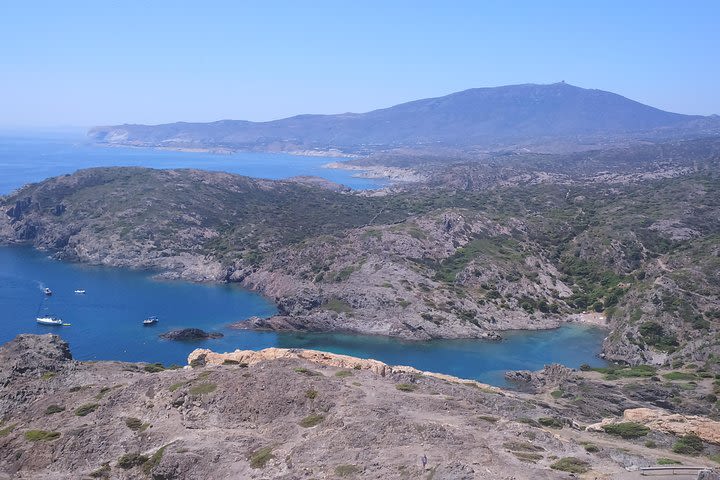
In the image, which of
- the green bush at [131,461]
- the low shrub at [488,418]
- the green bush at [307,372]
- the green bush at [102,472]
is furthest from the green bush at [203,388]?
the low shrub at [488,418]

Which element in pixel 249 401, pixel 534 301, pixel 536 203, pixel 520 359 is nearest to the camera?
pixel 249 401

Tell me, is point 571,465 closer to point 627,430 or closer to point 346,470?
point 346,470

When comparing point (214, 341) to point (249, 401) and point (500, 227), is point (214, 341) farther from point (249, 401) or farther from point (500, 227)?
point (500, 227)

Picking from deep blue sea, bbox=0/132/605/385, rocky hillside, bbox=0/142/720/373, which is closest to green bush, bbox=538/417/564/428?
deep blue sea, bbox=0/132/605/385

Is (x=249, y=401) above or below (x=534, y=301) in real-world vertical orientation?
above

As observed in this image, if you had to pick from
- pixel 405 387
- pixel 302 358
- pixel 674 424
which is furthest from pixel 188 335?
pixel 674 424

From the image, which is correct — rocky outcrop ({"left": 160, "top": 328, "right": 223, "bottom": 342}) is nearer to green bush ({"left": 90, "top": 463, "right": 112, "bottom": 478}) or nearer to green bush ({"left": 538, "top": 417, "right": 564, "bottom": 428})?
green bush ({"left": 90, "top": 463, "right": 112, "bottom": 478})

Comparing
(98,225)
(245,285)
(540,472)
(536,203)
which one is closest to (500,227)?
(536,203)
